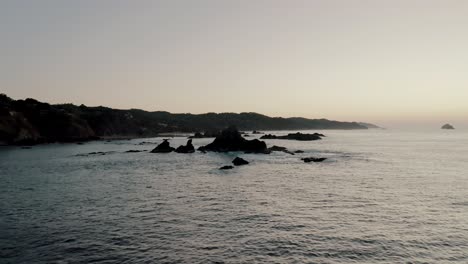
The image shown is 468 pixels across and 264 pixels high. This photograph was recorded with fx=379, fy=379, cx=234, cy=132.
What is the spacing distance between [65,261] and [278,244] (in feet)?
45.3

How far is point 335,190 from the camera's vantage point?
159 feet

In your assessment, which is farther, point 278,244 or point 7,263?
point 278,244

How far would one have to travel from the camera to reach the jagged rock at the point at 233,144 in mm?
111000

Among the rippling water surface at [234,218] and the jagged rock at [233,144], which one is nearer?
the rippling water surface at [234,218]

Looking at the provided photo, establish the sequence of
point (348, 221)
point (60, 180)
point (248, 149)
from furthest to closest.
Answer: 1. point (248, 149)
2. point (60, 180)
3. point (348, 221)

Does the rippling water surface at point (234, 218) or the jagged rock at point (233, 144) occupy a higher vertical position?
the jagged rock at point (233, 144)

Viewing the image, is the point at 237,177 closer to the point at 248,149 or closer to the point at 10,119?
the point at 248,149

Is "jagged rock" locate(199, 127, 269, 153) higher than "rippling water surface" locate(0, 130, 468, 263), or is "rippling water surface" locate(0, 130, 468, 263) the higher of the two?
"jagged rock" locate(199, 127, 269, 153)

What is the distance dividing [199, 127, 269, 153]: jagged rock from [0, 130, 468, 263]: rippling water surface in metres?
46.8

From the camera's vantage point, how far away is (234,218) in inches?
1331

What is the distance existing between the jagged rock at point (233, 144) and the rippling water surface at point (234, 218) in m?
46.8

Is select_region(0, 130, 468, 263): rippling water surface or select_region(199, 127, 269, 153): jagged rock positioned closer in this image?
select_region(0, 130, 468, 263): rippling water surface

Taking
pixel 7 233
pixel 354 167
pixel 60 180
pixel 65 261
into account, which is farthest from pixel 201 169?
pixel 65 261

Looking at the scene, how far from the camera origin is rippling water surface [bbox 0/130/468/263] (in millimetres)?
24672
